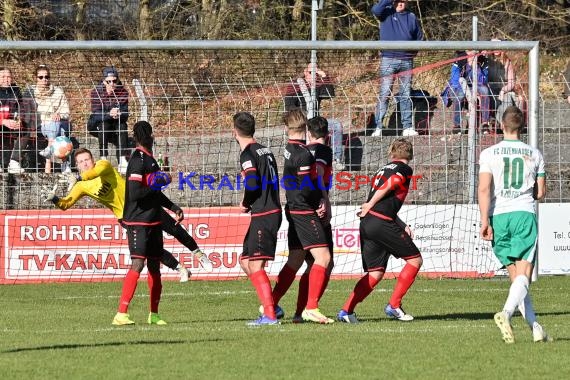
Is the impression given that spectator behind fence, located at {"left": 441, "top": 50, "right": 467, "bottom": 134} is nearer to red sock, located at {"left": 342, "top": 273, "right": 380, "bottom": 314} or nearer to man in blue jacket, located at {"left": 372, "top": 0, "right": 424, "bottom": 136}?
man in blue jacket, located at {"left": 372, "top": 0, "right": 424, "bottom": 136}

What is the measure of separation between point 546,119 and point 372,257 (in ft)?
33.1

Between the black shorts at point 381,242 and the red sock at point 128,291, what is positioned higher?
the black shorts at point 381,242

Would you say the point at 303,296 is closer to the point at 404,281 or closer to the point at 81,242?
the point at 404,281

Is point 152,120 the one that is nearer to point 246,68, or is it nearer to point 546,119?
point 246,68

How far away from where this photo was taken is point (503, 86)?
18531 millimetres

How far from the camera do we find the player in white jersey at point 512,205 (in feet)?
33.5

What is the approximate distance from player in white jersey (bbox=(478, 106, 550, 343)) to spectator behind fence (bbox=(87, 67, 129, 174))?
9.24 m

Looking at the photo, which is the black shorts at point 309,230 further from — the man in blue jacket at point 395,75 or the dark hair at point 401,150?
the man in blue jacket at point 395,75

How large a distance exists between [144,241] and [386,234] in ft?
7.56

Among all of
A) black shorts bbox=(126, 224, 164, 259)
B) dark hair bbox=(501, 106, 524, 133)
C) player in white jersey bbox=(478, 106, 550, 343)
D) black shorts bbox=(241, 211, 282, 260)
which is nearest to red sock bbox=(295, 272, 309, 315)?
black shorts bbox=(241, 211, 282, 260)

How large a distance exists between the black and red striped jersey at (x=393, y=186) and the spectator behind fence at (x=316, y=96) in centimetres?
594

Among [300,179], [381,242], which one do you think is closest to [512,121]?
[300,179]

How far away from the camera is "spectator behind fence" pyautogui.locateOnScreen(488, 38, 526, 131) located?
18.5m

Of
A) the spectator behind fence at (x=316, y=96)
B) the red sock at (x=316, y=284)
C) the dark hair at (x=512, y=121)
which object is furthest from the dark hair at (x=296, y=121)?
the spectator behind fence at (x=316, y=96)
